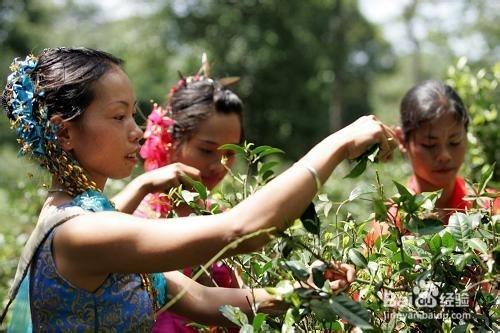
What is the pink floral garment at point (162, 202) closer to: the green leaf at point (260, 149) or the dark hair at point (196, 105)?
the dark hair at point (196, 105)

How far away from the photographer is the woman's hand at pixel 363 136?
141 cm

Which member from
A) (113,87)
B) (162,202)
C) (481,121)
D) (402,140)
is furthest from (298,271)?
(481,121)

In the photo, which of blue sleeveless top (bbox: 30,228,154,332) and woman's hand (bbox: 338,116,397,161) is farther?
blue sleeveless top (bbox: 30,228,154,332)

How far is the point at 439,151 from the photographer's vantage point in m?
3.00

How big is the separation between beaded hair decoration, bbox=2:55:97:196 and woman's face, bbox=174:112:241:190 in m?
1.06

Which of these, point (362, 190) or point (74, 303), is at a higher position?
point (362, 190)

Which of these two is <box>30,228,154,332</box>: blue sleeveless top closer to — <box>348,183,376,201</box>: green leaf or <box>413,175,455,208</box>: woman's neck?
<box>348,183,376,201</box>: green leaf

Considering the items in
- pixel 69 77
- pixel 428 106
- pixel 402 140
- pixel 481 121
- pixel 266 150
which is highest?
pixel 69 77

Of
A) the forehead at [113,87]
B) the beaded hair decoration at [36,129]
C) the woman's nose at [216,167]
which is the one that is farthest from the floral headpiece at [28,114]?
the woman's nose at [216,167]

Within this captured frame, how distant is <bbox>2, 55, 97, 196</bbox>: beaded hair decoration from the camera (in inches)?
66.9

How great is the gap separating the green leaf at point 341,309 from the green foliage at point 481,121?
2720 mm

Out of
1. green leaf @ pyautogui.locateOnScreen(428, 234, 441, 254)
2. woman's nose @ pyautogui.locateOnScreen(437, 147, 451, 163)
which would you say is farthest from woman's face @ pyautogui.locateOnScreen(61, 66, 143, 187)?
woman's nose @ pyautogui.locateOnScreen(437, 147, 451, 163)

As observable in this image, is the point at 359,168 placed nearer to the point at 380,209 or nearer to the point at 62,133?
the point at 380,209

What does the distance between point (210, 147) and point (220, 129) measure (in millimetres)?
98
